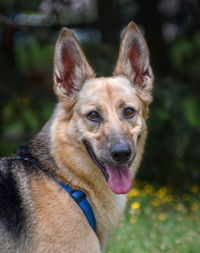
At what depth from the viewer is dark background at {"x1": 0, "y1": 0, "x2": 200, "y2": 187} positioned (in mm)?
6836

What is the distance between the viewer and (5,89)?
7.44 metres

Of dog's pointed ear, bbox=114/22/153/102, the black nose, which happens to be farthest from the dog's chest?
dog's pointed ear, bbox=114/22/153/102

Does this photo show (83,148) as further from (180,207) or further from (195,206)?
(195,206)

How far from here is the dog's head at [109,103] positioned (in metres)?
3.49

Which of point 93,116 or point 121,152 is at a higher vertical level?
point 93,116

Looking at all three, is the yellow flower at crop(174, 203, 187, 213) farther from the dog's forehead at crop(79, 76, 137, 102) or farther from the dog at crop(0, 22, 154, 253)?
the dog's forehead at crop(79, 76, 137, 102)

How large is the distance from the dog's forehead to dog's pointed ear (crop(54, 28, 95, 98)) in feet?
0.34

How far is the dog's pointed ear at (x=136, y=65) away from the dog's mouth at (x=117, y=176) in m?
1.04

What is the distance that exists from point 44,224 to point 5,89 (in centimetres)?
472

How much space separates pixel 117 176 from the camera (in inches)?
139

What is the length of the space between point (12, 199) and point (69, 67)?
151cm

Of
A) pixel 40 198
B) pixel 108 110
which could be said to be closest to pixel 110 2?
pixel 108 110

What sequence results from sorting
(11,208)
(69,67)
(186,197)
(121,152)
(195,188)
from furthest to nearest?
1. (195,188)
2. (186,197)
3. (69,67)
4. (121,152)
5. (11,208)

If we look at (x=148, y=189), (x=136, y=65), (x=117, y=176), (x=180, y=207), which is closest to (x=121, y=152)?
(x=117, y=176)
